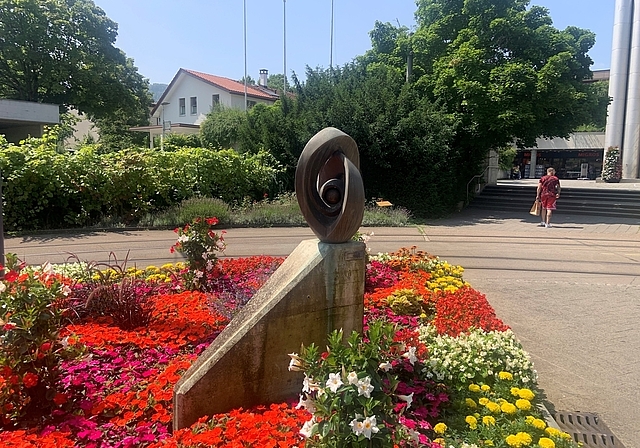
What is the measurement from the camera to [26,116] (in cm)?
2195

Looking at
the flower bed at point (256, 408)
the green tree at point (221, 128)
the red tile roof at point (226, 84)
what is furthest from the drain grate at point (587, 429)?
the red tile roof at point (226, 84)

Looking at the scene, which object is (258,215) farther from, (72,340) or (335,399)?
(335,399)

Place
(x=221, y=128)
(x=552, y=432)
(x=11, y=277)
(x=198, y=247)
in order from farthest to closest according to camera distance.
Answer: (x=221, y=128) < (x=198, y=247) < (x=11, y=277) < (x=552, y=432)

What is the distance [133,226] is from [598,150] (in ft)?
150

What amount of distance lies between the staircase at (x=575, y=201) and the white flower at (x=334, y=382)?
17.8 m

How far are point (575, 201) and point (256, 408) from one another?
19.2 m

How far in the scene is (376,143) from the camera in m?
15.8

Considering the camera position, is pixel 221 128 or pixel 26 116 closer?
pixel 26 116

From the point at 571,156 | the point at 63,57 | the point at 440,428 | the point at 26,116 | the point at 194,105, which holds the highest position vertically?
the point at 63,57

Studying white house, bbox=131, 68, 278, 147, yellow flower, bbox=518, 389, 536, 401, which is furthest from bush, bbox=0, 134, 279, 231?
white house, bbox=131, 68, 278, 147

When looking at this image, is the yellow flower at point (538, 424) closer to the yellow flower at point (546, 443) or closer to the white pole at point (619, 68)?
the yellow flower at point (546, 443)

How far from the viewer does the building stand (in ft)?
69.1

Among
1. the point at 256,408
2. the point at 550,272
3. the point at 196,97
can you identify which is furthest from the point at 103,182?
the point at 196,97

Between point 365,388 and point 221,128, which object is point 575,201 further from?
point 365,388
